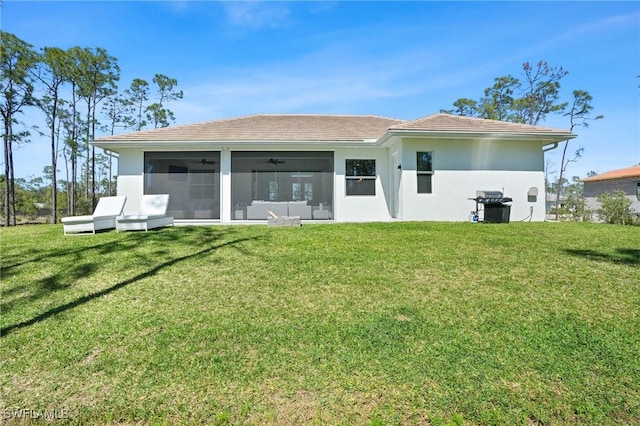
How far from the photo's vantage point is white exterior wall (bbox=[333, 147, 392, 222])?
12.7 meters

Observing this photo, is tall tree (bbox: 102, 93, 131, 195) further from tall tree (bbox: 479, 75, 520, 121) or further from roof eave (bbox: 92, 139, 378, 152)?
tall tree (bbox: 479, 75, 520, 121)

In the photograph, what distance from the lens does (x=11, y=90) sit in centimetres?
1620

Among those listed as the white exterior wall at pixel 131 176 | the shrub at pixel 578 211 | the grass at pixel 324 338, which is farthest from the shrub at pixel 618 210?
the white exterior wall at pixel 131 176

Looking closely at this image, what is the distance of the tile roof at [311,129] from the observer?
11.2 metres

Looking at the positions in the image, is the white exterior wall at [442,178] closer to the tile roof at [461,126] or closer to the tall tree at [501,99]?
the tile roof at [461,126]

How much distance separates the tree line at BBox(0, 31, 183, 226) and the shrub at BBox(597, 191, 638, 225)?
21.6m

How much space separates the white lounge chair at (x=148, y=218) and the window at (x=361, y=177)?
6.67 meters

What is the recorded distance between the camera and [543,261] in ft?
18.0

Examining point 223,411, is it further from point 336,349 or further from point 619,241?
point 619,241

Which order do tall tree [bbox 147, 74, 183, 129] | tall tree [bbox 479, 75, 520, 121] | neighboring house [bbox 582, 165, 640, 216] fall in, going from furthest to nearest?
1. tall tree [bbox 479, 75, 520, 121]
2. tall tree [bbox 147, 74, 183, 129]
3. neighboring house [bbox 582, 165, 640, 216]

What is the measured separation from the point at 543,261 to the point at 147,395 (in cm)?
598

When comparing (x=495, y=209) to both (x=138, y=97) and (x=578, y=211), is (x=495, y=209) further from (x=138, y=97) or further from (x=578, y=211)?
(x=138, y=97)

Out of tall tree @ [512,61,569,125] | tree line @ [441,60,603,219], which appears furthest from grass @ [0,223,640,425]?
tall tree @ [512,61,569,125]

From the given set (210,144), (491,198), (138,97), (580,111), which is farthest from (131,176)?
(580,111)
